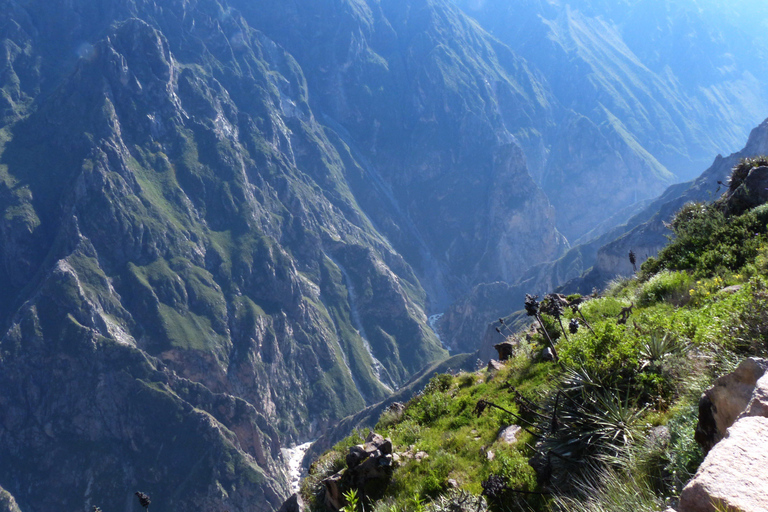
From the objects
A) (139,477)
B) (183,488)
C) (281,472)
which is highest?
(139,477)

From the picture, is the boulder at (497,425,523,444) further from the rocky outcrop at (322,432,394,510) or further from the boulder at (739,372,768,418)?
the boulder at (739,372,768,418)

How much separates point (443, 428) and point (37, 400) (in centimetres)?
23841

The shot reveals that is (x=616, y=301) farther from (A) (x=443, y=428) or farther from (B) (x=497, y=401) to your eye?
(A) (x=443, y=428)

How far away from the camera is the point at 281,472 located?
19088 centimetres

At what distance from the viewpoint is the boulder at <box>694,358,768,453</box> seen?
5.50 metres

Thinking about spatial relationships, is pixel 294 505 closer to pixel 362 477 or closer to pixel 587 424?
pixel 362 477

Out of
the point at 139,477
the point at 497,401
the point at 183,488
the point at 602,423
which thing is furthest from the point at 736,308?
the point at 139,477

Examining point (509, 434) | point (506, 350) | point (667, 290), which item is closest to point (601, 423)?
point (509, 434)

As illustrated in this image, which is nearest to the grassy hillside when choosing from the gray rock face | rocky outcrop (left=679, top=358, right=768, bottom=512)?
rocky outcrop (left=679, top=358, right=768, bottom=512)

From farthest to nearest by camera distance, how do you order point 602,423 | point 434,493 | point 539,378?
point 539,378 < point 434,493 < point 602,423

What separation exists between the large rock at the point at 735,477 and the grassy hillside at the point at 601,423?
1.35 meters

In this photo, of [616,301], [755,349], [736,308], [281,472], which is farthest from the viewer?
[281,472]

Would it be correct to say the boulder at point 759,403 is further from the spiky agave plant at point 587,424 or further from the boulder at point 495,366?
the boulder at point 495,366

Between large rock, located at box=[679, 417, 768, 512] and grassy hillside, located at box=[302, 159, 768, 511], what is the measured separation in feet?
4.44
